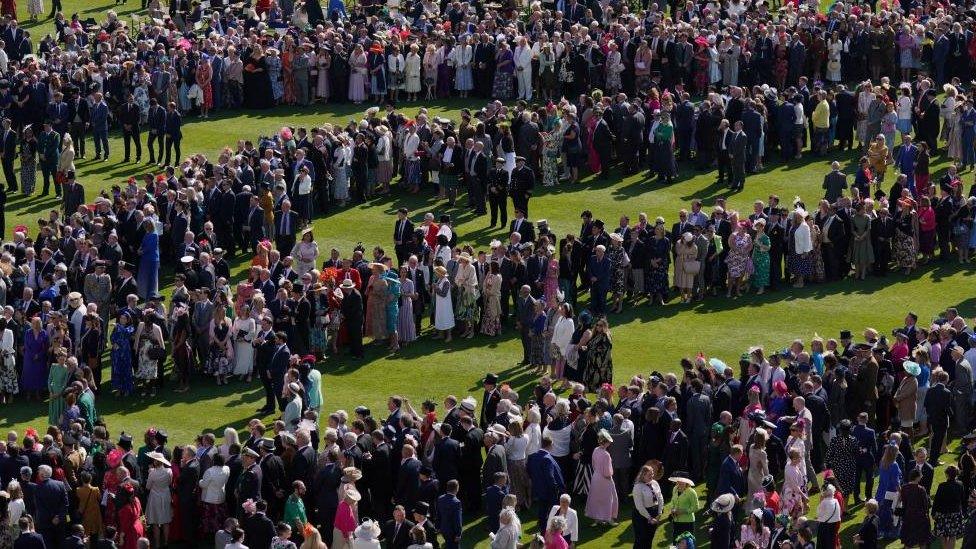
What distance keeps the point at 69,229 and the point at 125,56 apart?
11.4 metres

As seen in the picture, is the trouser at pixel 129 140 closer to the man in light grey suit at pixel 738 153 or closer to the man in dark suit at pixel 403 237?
the man in dark suit at pixel 403 237

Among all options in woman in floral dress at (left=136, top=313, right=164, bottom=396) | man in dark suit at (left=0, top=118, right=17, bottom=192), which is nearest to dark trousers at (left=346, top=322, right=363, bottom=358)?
woman in floral dress at (left=136, top=313, right=164, bottom=396)

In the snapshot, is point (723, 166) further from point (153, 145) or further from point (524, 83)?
point (153, 145)

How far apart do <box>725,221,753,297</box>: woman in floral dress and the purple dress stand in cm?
1211

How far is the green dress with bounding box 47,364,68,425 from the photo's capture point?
28.9 metres

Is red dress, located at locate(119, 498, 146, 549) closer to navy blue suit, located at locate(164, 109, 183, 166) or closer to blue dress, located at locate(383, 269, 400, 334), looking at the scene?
blue dress, located at locate(383, 269, 400, 334)

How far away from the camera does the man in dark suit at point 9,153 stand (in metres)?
39.5

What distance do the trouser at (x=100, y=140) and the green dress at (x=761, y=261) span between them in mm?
15503

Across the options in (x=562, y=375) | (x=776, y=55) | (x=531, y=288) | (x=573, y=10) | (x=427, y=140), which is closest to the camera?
(x=562, y=375)

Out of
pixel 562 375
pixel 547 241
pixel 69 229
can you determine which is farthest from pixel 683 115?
pixel 69 229

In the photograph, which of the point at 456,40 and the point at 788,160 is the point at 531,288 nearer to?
the point at 788,160

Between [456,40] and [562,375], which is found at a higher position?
[456,40]

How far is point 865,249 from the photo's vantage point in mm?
34281

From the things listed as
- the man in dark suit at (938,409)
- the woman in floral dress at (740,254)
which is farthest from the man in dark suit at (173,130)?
the man in dark suit at (938,409)
